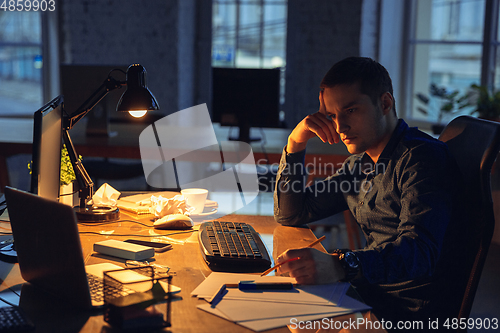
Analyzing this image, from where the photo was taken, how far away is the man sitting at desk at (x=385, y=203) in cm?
104

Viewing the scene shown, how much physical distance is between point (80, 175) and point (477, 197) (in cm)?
114

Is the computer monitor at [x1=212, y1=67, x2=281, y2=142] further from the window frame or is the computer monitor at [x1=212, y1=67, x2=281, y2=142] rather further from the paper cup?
the paper cup

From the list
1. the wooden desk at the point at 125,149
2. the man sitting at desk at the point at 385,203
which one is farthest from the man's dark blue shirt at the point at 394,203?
the wooden desk at the point at 125,149

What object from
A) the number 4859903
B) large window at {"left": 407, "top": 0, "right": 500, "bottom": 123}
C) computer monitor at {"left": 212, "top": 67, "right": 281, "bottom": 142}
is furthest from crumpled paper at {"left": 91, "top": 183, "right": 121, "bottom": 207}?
the number 4859903

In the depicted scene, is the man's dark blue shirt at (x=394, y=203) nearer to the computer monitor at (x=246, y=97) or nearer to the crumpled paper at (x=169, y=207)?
the crumpled paper at (x=169, y=207)

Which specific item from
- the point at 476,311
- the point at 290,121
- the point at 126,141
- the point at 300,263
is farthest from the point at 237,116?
the point at 300,263

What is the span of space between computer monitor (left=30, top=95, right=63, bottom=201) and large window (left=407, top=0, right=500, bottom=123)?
3175 millimetres

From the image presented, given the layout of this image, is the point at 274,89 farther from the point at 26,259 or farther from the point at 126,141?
the point at 26,259

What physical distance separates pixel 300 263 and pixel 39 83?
14.2 ft

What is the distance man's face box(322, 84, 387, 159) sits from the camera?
50.5 inches

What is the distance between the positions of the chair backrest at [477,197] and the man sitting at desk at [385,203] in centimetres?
4

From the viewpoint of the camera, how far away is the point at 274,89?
335 centimetres

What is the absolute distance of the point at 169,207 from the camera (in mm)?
1533

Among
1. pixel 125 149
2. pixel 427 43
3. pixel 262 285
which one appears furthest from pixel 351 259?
pixel 427 43
